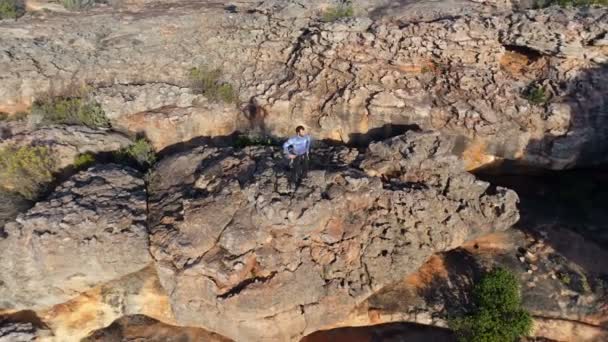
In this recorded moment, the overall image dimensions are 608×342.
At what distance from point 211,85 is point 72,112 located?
14.0 ft

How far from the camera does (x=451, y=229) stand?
1055 cm

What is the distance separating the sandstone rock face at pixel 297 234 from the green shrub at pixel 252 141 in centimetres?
216

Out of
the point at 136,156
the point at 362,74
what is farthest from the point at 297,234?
the point at 362,74

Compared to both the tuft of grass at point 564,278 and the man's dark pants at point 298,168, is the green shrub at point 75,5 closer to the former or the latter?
the man's dark pants at point 298,168

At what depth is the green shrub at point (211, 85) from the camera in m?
14.3

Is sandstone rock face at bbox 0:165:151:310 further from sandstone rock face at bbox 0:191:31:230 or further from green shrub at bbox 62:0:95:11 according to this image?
green shrub at bbox 62:0:95:11

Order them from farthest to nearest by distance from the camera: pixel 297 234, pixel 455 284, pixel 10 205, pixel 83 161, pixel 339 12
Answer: pixel 339 12 < pixel 83 161 < pixel 10 205 < pixel 455 284 < pixel 297 234

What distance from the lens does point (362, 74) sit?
44.4ft

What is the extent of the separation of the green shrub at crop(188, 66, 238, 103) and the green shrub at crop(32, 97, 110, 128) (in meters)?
3.05

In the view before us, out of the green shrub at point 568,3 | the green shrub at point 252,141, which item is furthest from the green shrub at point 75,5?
the green shrub at point 568,3

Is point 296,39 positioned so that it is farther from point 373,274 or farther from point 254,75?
point 373,274

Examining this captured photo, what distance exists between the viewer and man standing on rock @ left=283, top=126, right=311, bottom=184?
10562mm

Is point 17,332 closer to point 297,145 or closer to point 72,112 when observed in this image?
point 72,112

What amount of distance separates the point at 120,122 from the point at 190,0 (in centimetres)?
727
